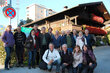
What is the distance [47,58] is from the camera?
4668 millimetres

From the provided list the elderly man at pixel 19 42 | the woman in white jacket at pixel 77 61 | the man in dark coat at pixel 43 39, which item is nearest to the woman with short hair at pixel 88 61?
the woman in white jacket at pixel 77 61

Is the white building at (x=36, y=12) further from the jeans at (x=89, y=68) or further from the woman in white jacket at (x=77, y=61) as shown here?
the jeans at (x=89, y=68)

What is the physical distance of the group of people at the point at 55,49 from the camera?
173 inches

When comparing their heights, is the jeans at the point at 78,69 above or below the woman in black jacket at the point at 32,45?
below

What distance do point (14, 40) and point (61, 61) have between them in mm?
2395

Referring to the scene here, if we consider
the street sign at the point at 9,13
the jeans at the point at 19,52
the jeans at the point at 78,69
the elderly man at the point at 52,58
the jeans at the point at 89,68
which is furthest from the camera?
the street sign at the point at 9,13

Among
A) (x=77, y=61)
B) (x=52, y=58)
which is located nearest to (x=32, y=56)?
(x=52, y=58)

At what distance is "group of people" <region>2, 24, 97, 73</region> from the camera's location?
439cm

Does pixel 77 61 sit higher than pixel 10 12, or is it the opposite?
pixel 10 12

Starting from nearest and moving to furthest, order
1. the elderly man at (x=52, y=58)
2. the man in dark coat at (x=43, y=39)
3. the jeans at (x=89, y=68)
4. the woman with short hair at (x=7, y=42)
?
the jeans at (x=89, y=68)
the elderly man at (x=52, y=58)
the woman with short hair at (x=7, y=42)
the man in dark coat at (x=43, y=39)

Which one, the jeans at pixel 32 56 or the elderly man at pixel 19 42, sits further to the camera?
the elderly man at pixel 19 42

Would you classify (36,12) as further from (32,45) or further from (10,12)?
(32,45)

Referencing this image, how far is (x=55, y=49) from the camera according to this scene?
4801 millimetres

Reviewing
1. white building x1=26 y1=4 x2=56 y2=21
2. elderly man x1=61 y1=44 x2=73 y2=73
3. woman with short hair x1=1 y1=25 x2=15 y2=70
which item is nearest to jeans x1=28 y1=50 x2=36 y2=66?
woman with short hair x1=1 y1=25 x2=15 y2=70
